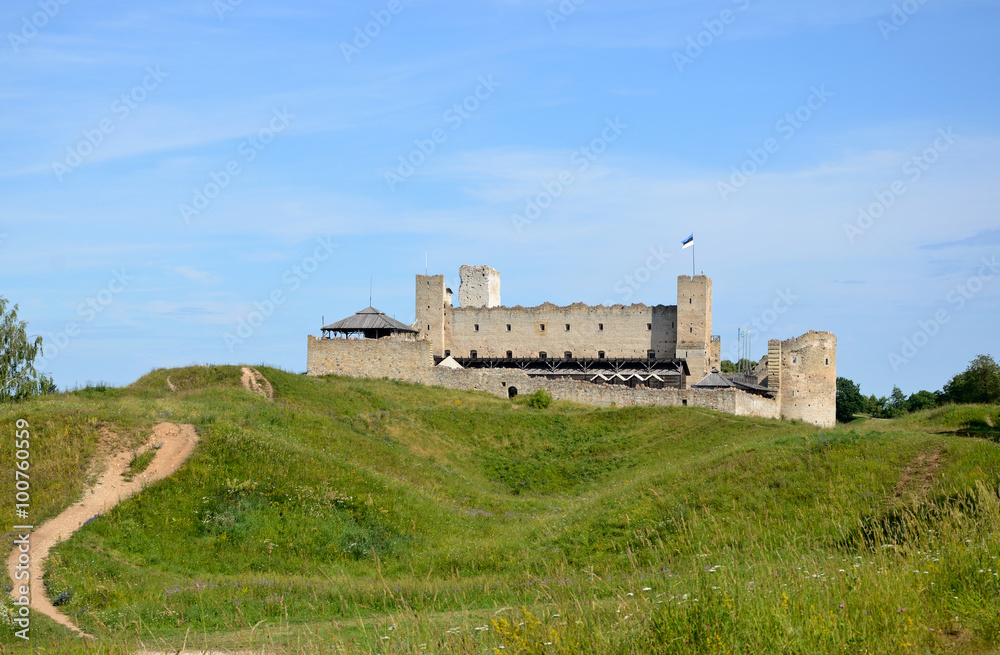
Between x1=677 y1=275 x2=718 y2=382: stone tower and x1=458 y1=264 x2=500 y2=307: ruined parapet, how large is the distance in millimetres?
15305

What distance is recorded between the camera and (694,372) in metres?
54.9

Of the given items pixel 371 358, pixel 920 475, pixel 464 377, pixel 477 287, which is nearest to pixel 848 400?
pixel 477 287

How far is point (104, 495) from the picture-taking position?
17531 mm

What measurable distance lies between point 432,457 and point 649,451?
7.49m

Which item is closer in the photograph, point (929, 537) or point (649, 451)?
point (929, 537)

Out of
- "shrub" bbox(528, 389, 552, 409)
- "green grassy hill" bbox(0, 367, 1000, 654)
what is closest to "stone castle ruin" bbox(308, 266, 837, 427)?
"shrub" bbox(528, 389, 552, 409)

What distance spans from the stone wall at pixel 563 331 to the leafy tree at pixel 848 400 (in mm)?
24207

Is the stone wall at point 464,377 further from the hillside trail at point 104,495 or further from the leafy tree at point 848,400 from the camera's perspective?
the leafy tree at point 848,400

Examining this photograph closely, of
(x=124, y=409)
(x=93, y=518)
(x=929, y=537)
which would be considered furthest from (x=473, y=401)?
(x=929, y=537)

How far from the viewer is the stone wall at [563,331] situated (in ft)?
190

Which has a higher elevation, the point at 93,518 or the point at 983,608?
the point at 983,608

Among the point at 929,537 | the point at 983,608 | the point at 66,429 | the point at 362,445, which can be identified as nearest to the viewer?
the point at 983,608

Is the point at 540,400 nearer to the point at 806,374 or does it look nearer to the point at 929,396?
the point at 806,374

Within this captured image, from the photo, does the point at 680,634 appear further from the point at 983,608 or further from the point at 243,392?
the point at 243,392
